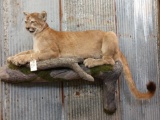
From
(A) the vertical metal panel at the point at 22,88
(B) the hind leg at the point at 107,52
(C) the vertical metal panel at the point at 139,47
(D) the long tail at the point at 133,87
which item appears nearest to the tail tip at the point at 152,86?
(D) the long tail at the point at 133,87

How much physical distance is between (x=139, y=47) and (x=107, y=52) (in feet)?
2.40

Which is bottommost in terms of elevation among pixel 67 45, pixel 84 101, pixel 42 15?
pixel 84 101

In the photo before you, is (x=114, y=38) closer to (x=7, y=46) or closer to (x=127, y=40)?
(x=127, y=40)

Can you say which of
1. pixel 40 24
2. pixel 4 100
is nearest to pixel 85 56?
pixel 40 24

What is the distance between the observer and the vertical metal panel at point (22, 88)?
102 inches

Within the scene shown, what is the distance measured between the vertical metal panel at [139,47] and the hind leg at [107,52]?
428 millimetres

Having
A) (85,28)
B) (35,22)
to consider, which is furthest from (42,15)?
(85,28)

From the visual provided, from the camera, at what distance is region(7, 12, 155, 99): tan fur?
2.37 metres

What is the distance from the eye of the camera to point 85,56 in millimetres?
2561

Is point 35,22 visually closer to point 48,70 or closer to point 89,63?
point 48,70

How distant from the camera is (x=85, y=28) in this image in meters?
2.90

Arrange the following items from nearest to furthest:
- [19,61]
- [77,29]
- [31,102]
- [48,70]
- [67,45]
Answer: [19,61] < [48,70] < [67,45] < [31,102] < [77,29]

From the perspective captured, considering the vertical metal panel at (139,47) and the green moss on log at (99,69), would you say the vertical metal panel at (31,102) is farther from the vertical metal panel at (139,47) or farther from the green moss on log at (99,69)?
the vertical metal panel at (139,47)

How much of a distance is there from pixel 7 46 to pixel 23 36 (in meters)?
0.20
